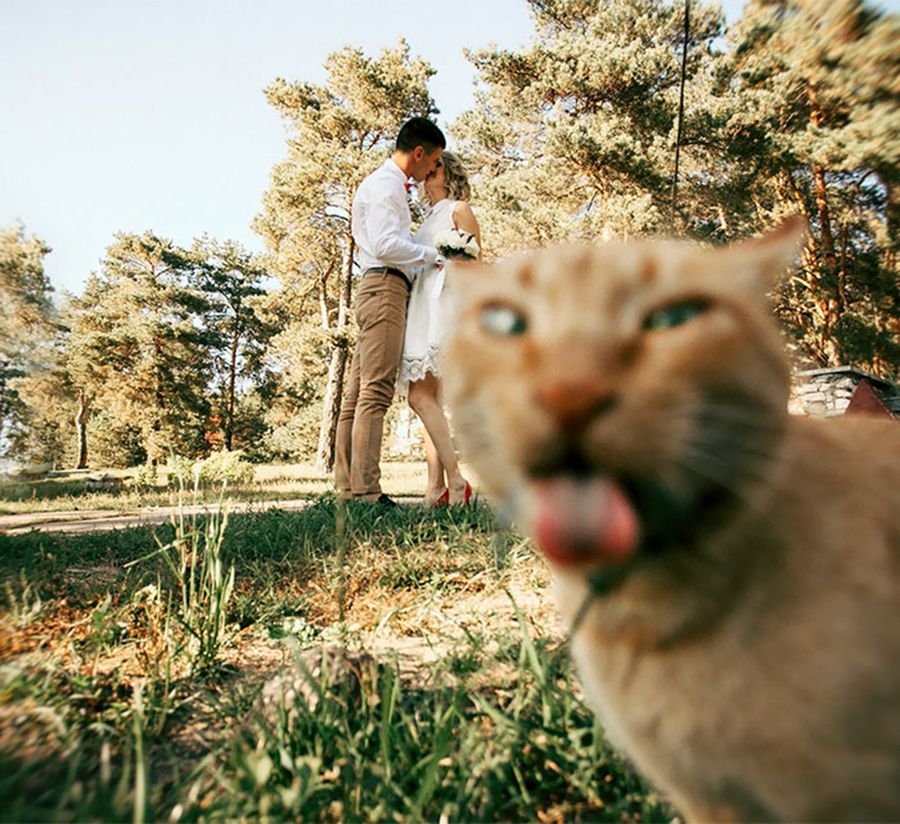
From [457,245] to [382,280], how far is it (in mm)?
851

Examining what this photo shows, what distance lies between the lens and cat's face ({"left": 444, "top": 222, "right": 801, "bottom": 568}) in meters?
0.64

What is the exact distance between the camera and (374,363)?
4352 millimetres

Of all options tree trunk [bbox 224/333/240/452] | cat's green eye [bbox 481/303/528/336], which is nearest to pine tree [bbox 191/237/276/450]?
tree trunk [bbox 224/333/240/452]

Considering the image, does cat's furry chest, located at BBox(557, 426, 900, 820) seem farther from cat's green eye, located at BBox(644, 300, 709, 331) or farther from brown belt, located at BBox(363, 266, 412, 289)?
brown belt, located at BBox(363, 266, 412, 289)

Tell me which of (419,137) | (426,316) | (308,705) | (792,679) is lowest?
(308,705)

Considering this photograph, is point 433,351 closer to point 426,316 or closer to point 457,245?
point 426,316

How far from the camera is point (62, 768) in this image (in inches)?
46.4

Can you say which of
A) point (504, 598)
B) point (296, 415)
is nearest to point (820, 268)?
point (504, 598)

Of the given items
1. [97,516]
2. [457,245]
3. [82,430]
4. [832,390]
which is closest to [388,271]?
[457,245]

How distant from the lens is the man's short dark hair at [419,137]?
445cm

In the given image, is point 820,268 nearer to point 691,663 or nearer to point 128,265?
point 691,663

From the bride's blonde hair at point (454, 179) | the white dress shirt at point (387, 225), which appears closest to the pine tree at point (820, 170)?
the bride's blonde hair at point (454, 179)

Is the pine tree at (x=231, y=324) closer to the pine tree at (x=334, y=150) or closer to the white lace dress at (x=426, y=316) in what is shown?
the pine tree at (x=334, y=150)

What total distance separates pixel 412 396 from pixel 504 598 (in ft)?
7.27
